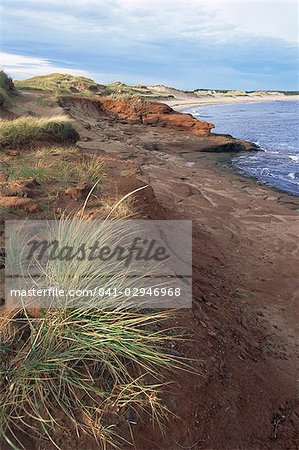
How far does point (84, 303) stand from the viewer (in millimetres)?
2609

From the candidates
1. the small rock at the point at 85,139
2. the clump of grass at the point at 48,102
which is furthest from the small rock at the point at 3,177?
the clump of grass at the point at 48,102

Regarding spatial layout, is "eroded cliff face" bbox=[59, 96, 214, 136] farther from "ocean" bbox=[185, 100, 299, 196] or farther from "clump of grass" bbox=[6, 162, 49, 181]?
"clump of grass" bbox=[6, 162, 49, 181]

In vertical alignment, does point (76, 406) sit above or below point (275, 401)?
above

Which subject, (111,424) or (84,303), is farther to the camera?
(84,303)

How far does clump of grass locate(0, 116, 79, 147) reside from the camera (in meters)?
8.15

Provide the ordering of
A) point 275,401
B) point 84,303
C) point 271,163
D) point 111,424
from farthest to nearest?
1. point 271,163
2. point 275,401
3. point 84,303
4. point 111,424

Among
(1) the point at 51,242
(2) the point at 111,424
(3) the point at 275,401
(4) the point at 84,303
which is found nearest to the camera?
(2) the point at 111,424

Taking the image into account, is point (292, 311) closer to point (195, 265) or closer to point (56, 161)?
point (195, 265)

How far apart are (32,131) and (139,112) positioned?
1541cm

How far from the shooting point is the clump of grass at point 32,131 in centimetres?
815

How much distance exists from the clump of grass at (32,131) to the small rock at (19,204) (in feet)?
12.2

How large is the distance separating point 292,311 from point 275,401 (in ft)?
6.97

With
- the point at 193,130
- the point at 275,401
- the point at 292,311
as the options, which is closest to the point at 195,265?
the point at 292,311

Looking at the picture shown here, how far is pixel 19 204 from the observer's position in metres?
4.66
